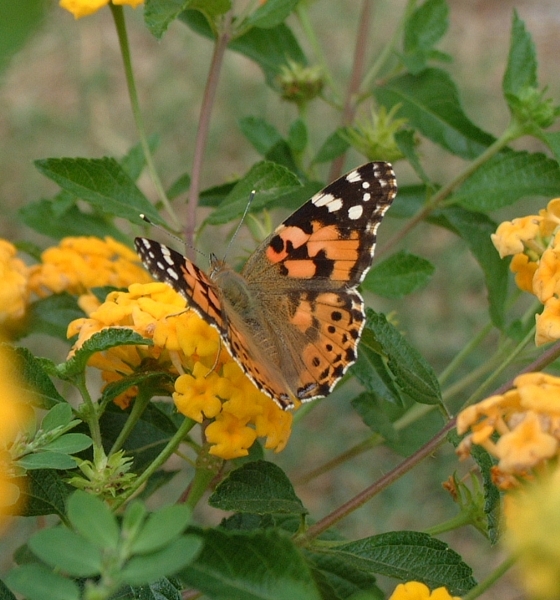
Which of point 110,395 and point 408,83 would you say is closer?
point 110,395

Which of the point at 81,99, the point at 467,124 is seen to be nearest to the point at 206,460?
the point at 467,124

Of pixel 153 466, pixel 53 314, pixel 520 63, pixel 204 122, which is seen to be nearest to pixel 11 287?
pixel 53 314

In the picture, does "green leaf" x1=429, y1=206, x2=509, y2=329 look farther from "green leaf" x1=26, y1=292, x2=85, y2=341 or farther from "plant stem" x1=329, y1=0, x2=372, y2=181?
"green leaf" x1=26, y1=292, x2=85, y2=341

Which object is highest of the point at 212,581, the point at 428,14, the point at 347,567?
the point at 428,14

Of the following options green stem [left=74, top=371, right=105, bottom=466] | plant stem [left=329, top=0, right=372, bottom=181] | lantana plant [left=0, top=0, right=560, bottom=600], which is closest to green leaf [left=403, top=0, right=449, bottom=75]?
lantana plant [left=0, top=0, right=560, bottom=600]

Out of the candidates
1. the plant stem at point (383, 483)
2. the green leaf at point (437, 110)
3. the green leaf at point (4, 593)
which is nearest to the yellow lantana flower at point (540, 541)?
the plant stem at point (383, 483)

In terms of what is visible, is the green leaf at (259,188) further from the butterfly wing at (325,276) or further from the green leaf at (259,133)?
the green leaf at (259,133)

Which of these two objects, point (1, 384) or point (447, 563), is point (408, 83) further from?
point (1, 384)
